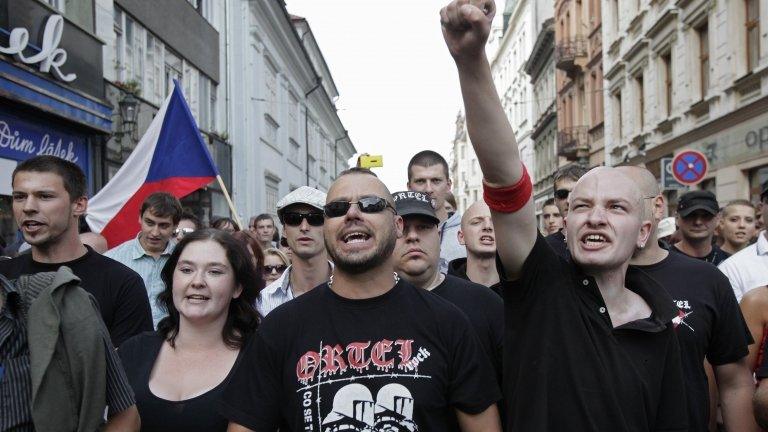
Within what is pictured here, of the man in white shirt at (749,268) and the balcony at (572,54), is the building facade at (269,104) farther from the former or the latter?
the man in white shirt at (749,268)

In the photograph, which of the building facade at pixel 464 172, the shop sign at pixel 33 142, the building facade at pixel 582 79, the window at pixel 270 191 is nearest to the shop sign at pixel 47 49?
the shop sign at pixel 33 142

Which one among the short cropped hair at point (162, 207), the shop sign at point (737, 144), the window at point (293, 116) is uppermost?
the window at point (293, 116)

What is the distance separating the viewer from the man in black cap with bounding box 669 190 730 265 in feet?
19.1

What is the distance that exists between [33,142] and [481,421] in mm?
9414

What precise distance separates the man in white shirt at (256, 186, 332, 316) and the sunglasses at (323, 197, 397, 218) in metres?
1.59

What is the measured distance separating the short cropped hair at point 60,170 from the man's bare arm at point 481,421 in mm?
2338

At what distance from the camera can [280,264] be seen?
6.43 metres

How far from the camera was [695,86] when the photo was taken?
698 inches

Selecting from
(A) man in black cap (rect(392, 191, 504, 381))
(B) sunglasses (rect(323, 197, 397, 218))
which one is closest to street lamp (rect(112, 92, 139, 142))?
(A) man in black cap (rect(392, 191, 504, 381))

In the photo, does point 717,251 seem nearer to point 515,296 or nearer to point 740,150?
point 515,296

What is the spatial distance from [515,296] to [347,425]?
0.70 metres

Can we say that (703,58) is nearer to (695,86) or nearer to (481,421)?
(695,86)

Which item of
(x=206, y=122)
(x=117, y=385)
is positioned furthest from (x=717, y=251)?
(x=206, y=122)

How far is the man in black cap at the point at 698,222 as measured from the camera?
5824mm
